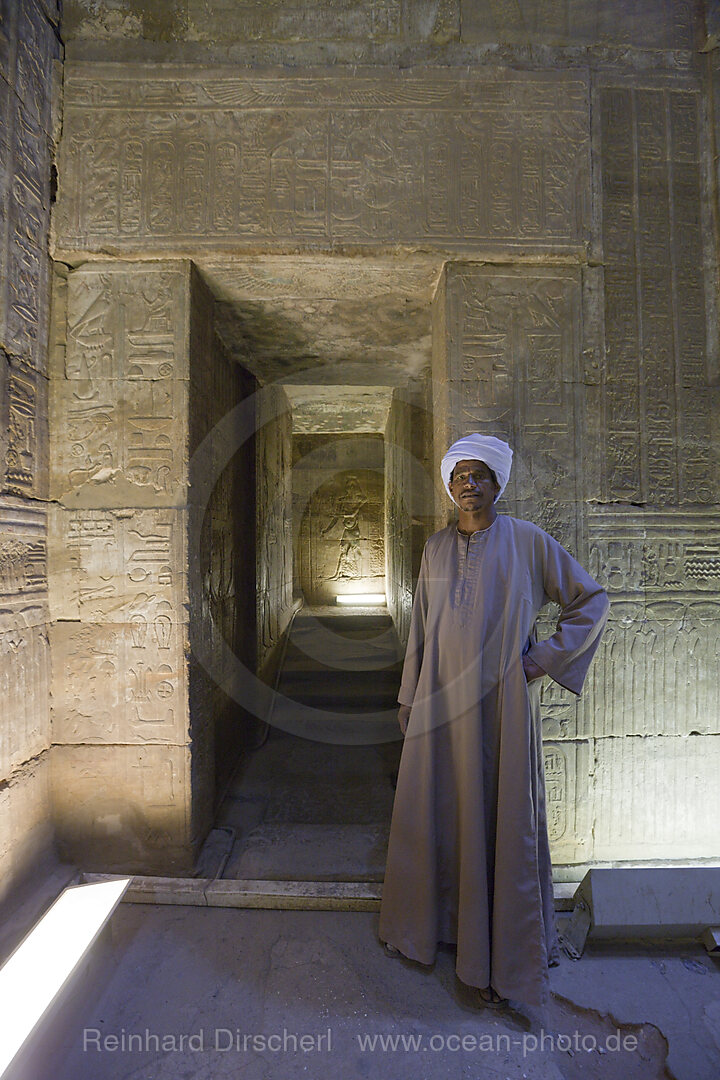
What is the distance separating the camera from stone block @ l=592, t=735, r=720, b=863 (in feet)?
8.77

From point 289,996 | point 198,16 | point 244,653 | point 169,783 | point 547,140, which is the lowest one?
point 289,996

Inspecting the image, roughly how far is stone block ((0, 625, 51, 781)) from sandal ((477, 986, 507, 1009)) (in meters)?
2.25

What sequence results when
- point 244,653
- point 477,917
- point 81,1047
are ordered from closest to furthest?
point 81,1047 → point 477,917 → point 244,653

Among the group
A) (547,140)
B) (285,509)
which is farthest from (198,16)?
(285,509)

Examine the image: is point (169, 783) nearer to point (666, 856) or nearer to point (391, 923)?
point (391, 923)

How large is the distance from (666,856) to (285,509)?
511cm

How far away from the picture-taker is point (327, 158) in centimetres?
271

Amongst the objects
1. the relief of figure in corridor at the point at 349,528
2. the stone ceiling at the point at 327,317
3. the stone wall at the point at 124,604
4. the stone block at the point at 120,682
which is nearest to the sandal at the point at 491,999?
the stone wall at the point at 124,604

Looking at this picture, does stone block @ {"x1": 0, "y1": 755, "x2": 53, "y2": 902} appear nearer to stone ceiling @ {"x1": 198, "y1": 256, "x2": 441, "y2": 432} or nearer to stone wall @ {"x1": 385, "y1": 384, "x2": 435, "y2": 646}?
stone wall @ {"x1": 385, "y1": 384, "x2": 435, "y2": 646}

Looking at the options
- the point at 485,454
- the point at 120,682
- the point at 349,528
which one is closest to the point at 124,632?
the point at 120,682

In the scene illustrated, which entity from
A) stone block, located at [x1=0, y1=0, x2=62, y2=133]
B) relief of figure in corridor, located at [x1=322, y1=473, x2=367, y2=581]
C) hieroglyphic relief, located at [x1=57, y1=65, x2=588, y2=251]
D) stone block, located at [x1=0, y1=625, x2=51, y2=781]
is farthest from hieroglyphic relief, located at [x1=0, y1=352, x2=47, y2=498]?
relief of figure in corridor, located at [x1=322, y1=473, x2=367, y2=581]

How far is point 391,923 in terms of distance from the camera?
2.16 m

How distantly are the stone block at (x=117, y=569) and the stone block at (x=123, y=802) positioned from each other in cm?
72

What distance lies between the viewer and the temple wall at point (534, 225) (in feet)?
8.79
